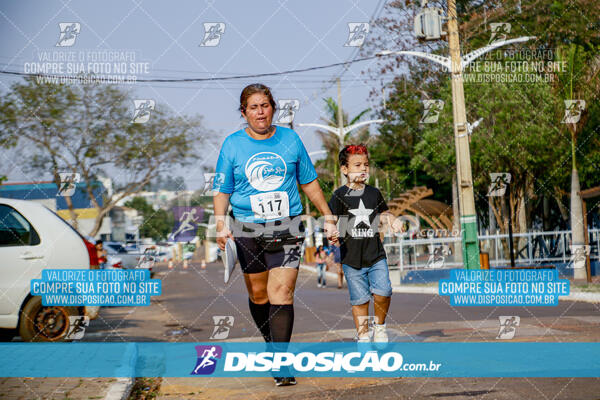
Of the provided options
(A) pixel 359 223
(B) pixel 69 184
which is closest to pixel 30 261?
(A) pixel 359 223

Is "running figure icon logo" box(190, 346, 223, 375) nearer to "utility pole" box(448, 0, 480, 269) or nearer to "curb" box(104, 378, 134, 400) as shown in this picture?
"curb" box(104, 378, 134, 400)

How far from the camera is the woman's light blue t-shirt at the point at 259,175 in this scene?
208 inches

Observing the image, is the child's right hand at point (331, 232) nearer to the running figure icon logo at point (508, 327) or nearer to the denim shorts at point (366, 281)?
the denim shorts at point (366, 281)

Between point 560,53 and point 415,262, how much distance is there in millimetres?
7232

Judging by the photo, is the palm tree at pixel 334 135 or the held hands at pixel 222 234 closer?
the held hands at pixel 222 234

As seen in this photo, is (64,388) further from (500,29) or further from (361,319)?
(500,29)

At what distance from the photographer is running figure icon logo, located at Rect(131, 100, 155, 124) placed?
33.6ft

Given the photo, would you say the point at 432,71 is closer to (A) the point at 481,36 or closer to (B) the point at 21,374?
(A) the point at 481,36

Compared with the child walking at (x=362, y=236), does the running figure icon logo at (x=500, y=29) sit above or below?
above

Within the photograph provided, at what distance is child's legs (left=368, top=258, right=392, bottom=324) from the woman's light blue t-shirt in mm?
1199

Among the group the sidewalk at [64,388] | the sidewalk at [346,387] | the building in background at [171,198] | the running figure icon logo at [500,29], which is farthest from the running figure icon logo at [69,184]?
the running figure icon logo at [500,29]

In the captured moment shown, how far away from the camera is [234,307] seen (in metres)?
14.3

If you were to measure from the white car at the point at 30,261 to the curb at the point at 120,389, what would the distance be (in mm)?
2967

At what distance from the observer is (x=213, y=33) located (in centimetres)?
1042
